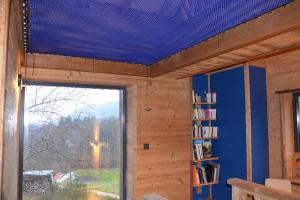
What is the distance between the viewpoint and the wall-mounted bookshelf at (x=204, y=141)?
4.44 meters

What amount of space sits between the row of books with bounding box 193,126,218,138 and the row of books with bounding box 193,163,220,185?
545 millimetres

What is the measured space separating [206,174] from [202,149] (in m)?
0.45

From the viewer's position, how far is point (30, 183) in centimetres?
345

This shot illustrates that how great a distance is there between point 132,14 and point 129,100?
2.13 meters

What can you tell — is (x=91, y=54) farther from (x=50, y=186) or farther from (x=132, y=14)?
(x=50, y=186)

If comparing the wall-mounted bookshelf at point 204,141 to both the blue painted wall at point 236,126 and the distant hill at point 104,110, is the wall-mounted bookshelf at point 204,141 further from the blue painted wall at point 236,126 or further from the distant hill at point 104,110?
the distant hill at point 104,110

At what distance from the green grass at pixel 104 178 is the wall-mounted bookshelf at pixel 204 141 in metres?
1.35

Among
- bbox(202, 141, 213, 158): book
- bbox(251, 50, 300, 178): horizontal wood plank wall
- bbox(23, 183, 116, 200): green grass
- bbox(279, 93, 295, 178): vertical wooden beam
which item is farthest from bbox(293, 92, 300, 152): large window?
bbox(23, 183, 116, 200): green grass

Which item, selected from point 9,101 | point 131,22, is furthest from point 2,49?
point 131,22

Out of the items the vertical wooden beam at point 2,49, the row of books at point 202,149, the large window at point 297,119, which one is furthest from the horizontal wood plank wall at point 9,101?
the large window at point 297,119

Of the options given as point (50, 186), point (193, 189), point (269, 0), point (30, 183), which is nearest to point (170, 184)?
point (193, 189)

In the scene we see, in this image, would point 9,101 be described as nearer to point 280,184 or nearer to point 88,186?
point 88,186

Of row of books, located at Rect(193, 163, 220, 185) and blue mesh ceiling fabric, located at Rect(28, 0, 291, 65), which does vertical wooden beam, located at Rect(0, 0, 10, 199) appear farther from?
row of books, located at Rect(193, 163, 220, 185)

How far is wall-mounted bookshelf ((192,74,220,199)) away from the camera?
4.44 meters
